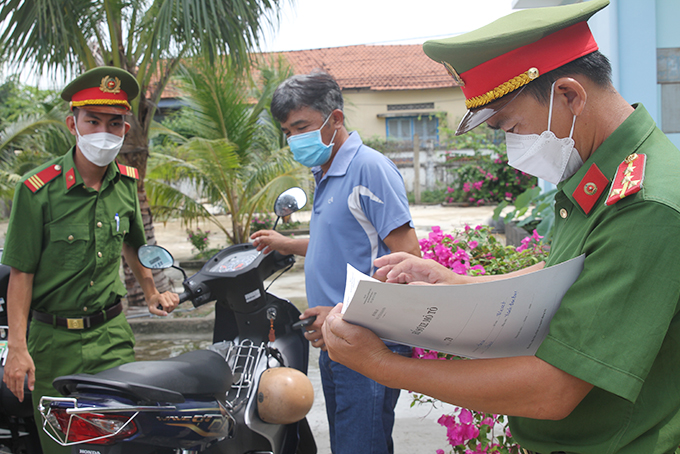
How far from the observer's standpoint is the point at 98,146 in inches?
83.4

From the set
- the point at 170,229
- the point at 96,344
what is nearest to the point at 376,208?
the point at 96,344

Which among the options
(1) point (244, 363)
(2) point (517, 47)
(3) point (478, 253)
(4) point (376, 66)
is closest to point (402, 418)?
(3) point (478, 253)

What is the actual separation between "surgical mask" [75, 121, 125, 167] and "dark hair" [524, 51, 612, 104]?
5.95ft

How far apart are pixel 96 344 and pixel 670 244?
6.81 ft

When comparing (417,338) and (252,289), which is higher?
(417,338)

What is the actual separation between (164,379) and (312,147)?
3.31 feet

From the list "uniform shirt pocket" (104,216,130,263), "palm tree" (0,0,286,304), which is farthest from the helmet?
"palm tree" (0,0,286,304)

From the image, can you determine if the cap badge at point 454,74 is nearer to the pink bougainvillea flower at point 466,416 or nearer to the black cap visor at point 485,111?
the black cap visor at point 485,111

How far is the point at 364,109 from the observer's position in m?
19.8

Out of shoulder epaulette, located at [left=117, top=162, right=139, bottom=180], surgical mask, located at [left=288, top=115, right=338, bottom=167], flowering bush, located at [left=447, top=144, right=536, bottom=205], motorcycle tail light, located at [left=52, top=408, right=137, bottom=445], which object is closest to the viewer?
motorcycle tail light, located at [left=52, top=408, right=137, bottom=445]

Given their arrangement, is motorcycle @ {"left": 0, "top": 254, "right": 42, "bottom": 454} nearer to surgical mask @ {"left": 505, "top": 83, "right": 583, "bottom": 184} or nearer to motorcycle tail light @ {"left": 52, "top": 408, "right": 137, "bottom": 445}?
motorcycle tail light @ {"left": 52, "top": 408, "right": 137, "bottom": 445}

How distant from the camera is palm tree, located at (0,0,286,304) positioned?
4.38m

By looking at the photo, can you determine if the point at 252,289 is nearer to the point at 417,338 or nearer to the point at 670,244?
the point at 417,338

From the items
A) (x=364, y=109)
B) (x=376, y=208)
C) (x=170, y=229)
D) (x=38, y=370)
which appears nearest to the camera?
(x=376, y=208)
